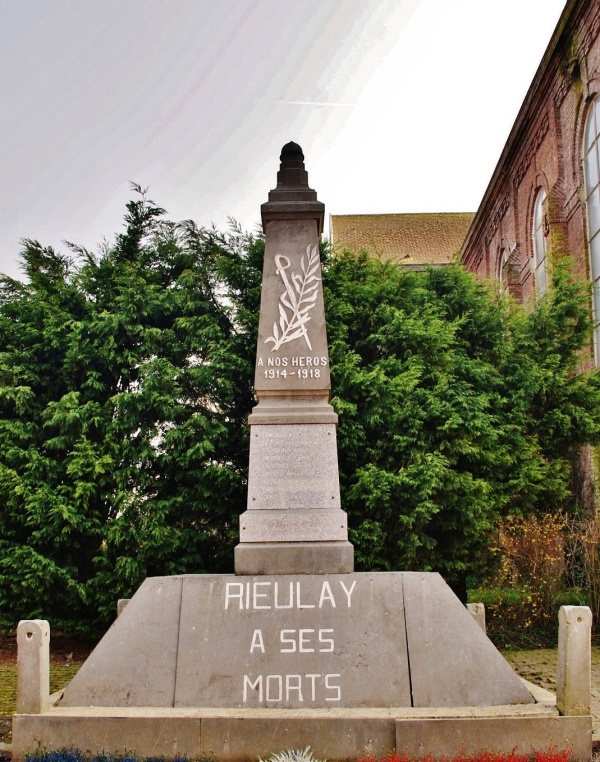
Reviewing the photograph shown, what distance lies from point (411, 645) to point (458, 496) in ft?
13.6

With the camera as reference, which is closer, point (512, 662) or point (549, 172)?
point (512, 662)

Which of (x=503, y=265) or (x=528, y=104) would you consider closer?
(x=528, y=104)

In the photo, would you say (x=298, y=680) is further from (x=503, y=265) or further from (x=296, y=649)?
(x=503, y=265)

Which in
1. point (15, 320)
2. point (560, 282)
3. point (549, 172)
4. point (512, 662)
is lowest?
point (512, 662)

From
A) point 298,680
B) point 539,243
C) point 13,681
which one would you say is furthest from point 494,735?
point 539,243

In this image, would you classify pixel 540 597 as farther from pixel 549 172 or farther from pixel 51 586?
pixel 549 172

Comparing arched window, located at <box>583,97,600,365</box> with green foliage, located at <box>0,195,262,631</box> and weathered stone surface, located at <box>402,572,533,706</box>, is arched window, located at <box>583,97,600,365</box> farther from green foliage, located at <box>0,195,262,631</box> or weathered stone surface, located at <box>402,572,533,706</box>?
weathered stone surface, located at <box>402,572,533,706</box>

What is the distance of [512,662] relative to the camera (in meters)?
9.12

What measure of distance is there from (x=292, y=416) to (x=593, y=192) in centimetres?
1193

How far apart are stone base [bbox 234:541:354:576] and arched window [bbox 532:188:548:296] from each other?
47.1ft

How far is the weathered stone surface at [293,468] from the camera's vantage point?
6.53m

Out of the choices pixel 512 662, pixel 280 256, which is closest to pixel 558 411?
pixel 512 662

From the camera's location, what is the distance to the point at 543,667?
882cm

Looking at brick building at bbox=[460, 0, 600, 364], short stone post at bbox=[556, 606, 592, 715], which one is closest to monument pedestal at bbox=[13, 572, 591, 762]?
short stone post at bbox=[556, 606, 592, 715]
